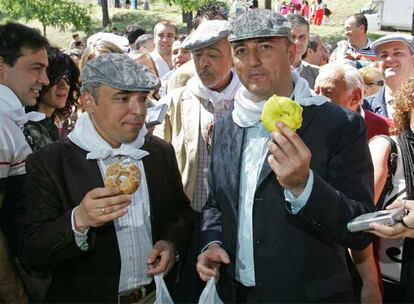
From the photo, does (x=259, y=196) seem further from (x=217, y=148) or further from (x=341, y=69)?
(x=341, y=69)

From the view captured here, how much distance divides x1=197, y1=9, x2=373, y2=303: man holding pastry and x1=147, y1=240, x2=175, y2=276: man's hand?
203 millimetres

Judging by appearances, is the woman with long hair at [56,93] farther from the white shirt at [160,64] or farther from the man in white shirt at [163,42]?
the man in white shirt at [163,42]

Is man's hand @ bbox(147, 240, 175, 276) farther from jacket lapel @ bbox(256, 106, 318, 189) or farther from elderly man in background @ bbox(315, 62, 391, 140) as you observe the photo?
elderly man in background @ bbox(315, 62, 391, 140)

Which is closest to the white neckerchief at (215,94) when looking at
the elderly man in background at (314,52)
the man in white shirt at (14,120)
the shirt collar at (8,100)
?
the man in white shirt at (14,120)

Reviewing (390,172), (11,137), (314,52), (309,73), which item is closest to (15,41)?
(11,137)

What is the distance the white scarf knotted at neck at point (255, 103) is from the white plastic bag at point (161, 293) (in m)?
0.90

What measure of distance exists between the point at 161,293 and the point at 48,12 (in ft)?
68.2

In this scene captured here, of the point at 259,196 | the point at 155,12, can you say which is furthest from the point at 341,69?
the point at 155,12

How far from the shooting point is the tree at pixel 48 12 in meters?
18.8

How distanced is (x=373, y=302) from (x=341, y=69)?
5.94 ft

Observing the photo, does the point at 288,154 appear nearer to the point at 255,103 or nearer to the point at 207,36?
the point at 255,103

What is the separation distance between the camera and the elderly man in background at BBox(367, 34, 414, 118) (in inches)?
179

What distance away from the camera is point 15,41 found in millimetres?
3189

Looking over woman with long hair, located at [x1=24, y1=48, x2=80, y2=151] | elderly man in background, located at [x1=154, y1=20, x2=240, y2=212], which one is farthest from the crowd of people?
elderly man in background, located at [x1=154, y1=20, x2=240, y2=212]
